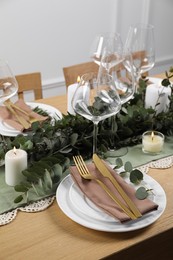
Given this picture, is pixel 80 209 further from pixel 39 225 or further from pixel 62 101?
pixel 62 101

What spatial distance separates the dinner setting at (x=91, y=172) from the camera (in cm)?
94

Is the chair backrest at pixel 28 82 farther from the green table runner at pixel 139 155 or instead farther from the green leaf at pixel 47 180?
the green leaf at pixel 47 180

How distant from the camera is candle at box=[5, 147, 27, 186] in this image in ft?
3.55

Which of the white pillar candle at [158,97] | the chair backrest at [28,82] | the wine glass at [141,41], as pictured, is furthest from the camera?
the chair backrest at [28,82]

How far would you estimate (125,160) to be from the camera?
126 cm

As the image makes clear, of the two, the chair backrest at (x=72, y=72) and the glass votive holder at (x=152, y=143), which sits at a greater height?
the glass votive holder at (x=152, y=143)

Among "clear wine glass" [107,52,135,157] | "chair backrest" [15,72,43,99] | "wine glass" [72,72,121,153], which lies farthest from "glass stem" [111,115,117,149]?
"chair backrest" [15,72,43,99]

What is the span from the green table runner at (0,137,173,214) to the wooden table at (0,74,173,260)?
4 centimetres

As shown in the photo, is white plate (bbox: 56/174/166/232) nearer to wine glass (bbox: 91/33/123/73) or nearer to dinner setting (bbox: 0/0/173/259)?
dinner setting (bbox: 0/0/173/259)

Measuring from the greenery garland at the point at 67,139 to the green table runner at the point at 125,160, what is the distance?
21 millimetres

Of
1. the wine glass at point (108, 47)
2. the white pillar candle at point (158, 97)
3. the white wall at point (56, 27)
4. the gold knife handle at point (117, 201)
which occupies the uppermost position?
the wine glass at point (108, 47)

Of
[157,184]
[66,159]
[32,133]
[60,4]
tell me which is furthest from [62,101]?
[60,4]

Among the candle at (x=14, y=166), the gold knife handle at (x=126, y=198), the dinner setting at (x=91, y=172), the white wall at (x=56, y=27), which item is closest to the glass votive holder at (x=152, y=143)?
the dinner setting at (x=91, y=172)

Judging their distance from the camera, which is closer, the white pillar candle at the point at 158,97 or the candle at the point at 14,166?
the candle at the point at 14,166
